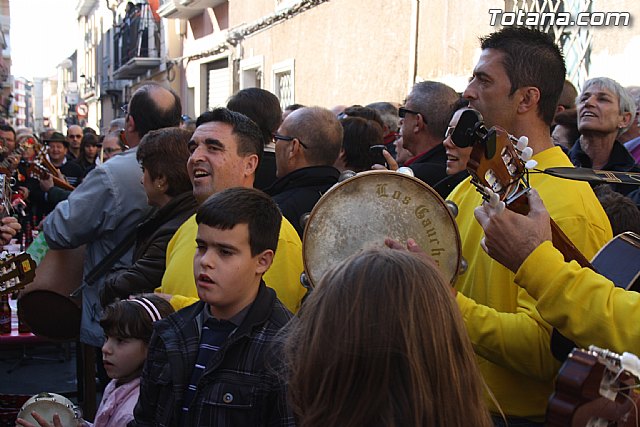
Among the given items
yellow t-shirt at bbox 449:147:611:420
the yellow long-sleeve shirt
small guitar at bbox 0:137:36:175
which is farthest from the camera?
small guitar at bbox 0:137:36:175

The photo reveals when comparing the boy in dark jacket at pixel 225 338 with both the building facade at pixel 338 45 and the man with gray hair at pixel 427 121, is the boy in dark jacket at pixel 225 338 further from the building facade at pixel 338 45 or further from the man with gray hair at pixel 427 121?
the building facade at pixel 338 45

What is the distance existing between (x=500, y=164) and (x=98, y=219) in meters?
2.59

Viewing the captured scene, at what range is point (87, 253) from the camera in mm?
4488

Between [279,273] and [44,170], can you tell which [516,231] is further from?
[44,170]

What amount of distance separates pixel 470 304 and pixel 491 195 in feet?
1.18

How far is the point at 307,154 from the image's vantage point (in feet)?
13.5

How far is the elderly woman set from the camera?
16.5 ft

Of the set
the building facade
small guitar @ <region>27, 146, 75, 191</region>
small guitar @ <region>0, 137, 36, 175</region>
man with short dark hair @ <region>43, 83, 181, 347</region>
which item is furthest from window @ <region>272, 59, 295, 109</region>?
man with short dark hair @ <region>43, 83, 181, 347</region>

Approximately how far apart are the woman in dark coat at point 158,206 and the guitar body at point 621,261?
6.62 feet

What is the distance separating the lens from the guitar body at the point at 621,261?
2.38 m

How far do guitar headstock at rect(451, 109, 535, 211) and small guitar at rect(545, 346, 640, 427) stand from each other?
0.93 meters

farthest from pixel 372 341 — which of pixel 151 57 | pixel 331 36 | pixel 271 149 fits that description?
pixel 151 57

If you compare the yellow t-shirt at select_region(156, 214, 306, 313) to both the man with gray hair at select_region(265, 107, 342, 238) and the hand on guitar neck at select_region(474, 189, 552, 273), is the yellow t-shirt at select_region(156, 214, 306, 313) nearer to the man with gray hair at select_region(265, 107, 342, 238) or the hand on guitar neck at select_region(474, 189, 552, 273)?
the man with gray hair at select_region(265, 107, 342, 238)

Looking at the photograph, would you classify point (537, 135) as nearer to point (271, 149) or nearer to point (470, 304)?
point (470, 304)
